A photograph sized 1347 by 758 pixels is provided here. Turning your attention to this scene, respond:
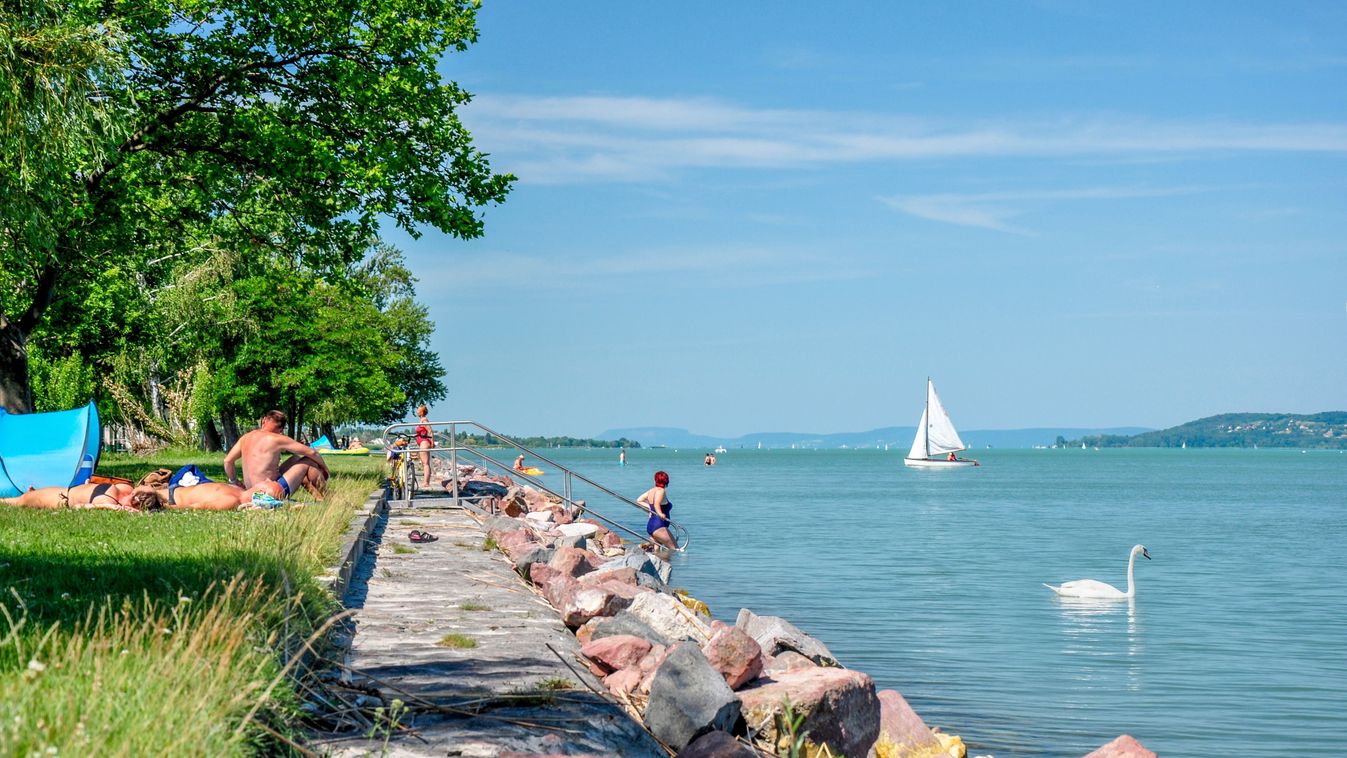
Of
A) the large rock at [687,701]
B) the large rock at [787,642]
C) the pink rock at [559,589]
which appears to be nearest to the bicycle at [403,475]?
the pink rock at [559,589]

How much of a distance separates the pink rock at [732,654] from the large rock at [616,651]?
591 millimetres

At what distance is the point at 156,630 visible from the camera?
17.1 ft

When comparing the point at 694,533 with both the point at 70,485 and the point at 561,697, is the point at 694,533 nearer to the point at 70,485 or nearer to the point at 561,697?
the point at 70,485

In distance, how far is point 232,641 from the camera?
5402mm

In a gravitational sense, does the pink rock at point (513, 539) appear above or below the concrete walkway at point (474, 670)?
above

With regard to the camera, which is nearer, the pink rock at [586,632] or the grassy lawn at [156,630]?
the grassy lawn at [156,630]

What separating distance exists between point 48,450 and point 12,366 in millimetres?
5497

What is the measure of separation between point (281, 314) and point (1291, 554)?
3515 centimetres

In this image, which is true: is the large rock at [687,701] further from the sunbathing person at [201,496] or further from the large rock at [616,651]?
the sunbathing person at [201,496]

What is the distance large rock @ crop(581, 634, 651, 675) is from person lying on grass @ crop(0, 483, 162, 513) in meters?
8.52

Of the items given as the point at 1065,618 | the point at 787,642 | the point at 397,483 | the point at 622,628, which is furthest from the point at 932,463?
the point at 622,628

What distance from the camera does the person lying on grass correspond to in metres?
15.6

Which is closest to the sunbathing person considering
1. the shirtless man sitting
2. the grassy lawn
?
the shirtless man sitting

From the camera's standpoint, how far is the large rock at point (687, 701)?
738cm
